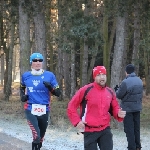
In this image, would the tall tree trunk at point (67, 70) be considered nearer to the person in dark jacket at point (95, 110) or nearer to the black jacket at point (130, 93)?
the black jacket at point (130, 93)

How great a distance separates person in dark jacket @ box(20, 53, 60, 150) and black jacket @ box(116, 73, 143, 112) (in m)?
1.72

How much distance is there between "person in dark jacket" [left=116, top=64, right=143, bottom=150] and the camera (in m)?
9.15

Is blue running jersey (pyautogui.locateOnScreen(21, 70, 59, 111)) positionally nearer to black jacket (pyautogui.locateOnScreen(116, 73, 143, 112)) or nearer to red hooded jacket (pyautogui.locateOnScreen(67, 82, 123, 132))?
black jacket (pyautogui.locateOnScreen(116, 73, 143, 112))

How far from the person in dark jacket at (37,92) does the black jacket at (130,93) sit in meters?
1.72

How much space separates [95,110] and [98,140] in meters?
0.53

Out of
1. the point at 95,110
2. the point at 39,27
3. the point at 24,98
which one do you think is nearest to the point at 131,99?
the point at 24,98

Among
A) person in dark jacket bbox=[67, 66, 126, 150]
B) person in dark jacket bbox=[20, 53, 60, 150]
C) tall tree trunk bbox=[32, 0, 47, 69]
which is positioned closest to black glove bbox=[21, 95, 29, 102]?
person in dark jacket bbox=[20, 53, 60, 150]

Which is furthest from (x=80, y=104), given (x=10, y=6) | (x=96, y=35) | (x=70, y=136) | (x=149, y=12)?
(x=10, y=6)

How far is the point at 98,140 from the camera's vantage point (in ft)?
21.1

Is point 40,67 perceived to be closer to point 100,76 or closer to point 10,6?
point 100,76

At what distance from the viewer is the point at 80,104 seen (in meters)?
6.29

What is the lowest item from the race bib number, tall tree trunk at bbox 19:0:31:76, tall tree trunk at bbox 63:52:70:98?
tall tree trunk at bbox 63:52:70:98

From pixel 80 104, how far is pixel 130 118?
337 cm

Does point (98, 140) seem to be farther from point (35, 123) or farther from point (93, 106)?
point (35, 123)
